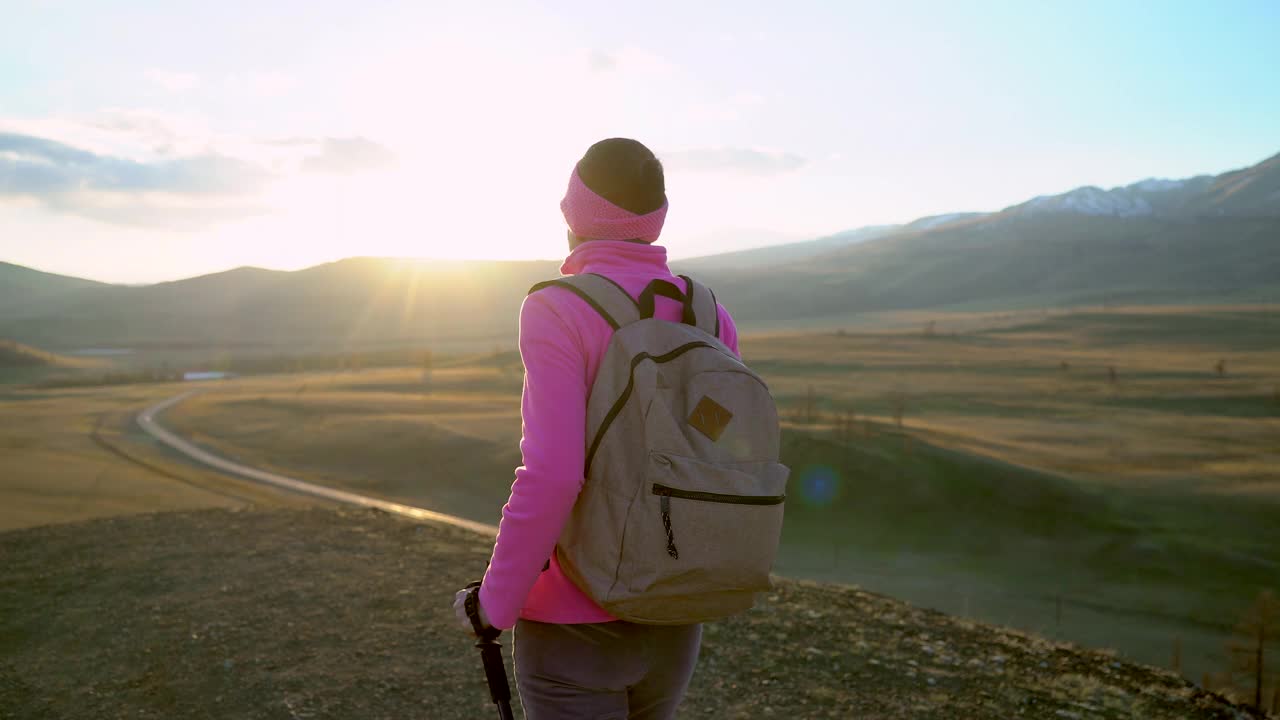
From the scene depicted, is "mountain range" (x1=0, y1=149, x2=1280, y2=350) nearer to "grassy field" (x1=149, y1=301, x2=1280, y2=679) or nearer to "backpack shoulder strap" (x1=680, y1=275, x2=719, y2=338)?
"grassy field" (x1=149, y1=301, x2=1280, y2=679)

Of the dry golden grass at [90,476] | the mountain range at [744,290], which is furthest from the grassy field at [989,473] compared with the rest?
the mountain range at [744,290]

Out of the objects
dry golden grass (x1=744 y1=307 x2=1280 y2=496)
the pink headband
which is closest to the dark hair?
the pink headband

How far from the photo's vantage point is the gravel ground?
16.3 feet

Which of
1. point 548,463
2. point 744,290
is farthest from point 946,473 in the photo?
point 744,290

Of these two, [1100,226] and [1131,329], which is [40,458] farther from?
[1100,226]

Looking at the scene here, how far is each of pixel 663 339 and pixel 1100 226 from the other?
659ft

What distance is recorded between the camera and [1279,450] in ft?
73.9

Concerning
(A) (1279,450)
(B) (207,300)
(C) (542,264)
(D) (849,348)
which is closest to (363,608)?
(A) (1279,450)

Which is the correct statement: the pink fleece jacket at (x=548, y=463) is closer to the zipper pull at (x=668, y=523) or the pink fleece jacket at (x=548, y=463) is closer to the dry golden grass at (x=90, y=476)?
the zipper pull at (x=668, y=523)

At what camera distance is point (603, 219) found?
2406 millimetres

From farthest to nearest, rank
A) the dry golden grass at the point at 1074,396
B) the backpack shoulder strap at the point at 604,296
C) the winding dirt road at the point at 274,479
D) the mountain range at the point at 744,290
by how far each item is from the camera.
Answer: the mountain range at the point at 744,290 < the dry golden grass at the point at 1074,396 < the winding dirt road at the point at 274,479 < the backpack shoulder strap at the point at 604,296

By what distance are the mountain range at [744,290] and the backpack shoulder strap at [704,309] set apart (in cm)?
8871

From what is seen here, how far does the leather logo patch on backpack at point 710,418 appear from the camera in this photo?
2.17 m

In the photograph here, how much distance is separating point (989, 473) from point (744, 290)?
117m
